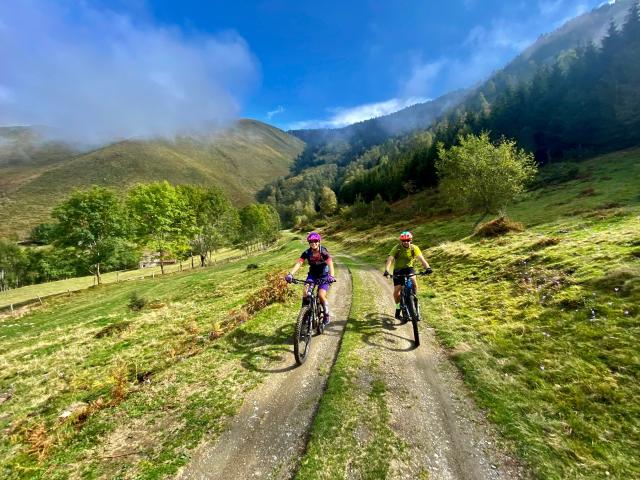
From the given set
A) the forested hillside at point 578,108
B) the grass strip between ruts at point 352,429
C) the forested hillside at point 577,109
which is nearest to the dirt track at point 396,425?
the grass strip between ruts at point 352,429

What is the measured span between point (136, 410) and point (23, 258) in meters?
127

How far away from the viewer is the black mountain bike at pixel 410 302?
10.4 meters

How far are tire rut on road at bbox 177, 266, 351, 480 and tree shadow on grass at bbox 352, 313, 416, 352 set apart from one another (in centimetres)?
201

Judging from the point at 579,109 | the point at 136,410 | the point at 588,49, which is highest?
the point at 588,49

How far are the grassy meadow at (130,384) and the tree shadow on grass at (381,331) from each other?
305 cm

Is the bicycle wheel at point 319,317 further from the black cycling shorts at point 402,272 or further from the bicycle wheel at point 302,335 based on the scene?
the black cycling shorts at point 402,272

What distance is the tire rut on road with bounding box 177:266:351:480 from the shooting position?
17.0ft

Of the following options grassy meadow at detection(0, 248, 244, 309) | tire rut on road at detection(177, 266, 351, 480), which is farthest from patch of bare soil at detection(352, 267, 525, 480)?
grassy meadow at detection(0, 248, 244, 309)

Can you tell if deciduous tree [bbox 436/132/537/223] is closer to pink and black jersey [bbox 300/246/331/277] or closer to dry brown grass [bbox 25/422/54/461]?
pink and black jersey [bbox 300/246/331/277]

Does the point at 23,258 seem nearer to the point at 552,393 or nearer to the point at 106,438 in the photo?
the point at 106,438

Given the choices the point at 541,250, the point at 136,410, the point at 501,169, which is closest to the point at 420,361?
the point at 136,410

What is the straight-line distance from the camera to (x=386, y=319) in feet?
42.9

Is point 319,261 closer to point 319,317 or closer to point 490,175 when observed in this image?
point 319,317

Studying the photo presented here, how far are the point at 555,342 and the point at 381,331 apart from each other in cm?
550
